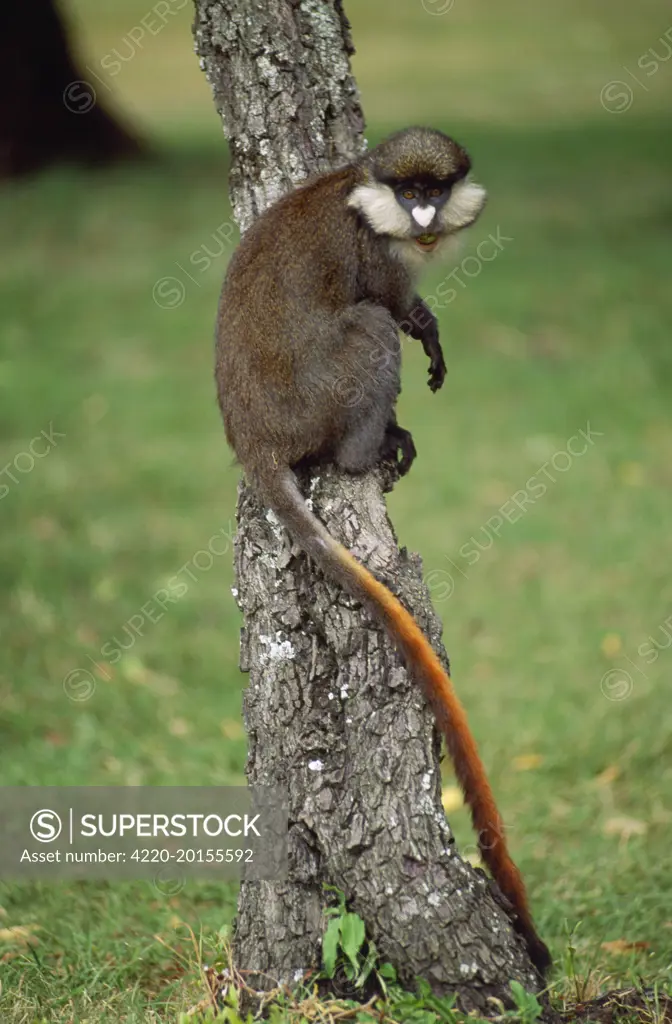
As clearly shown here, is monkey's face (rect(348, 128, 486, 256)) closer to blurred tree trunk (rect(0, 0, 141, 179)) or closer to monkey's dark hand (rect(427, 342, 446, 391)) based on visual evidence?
monkey's dark hand (rect(427, 342, 446, 391))

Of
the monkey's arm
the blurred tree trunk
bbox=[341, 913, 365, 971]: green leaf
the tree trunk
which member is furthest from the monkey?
the blurred tree trunk

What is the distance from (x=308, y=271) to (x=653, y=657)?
2892 mm

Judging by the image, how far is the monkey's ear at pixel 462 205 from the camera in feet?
10.9

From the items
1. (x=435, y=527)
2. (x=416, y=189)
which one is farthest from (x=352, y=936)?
(x=435, y=527)

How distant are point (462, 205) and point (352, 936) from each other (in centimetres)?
191

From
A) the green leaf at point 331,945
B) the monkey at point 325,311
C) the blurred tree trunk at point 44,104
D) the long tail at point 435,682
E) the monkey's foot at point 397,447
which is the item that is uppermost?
the blurred tree trunk at point 44,104

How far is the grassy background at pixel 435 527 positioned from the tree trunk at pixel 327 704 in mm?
433

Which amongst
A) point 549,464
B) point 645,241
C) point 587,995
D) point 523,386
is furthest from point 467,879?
point 645,241

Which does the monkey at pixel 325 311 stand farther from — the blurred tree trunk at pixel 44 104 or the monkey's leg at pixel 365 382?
the blurred tree trunk at pixel 44 104

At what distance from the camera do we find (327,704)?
10.1ft

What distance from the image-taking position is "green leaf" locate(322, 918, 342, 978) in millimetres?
2873

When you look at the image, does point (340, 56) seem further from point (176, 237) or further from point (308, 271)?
point (176, 237)

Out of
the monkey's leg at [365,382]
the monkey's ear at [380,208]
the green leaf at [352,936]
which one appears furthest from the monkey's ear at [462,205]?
the green leaf at [352,936]

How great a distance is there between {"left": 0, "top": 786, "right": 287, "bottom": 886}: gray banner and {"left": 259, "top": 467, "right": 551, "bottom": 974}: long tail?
1.11 metres
